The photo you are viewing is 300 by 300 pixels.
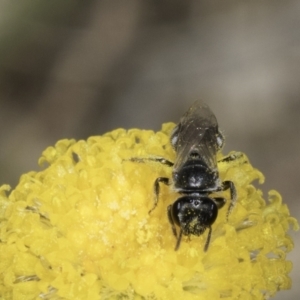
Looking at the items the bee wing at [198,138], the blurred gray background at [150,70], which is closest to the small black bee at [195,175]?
the bee wing at [198,138]

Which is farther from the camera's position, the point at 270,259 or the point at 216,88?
the point at 216,88

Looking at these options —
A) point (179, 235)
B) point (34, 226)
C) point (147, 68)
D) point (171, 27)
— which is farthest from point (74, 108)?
point (179, 235)

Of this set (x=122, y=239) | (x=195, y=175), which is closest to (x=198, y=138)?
(x=195, y=175)

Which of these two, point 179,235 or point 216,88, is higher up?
point 216,88

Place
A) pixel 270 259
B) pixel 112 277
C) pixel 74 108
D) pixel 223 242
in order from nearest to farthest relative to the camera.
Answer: pixel 112 277 → pixel 223 242 → pixel 270 259 → pixel 74 108

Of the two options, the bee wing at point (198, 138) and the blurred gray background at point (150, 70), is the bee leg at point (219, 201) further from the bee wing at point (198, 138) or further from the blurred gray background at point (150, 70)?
the blurred gray background at point (150, 70)

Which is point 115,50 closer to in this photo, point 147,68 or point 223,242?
point 147,68

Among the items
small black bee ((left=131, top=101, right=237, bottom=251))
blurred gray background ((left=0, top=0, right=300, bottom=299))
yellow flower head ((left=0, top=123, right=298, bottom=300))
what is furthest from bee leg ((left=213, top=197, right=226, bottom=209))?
blurred gray background ((left=0, top=0, right=300, bottom=299))

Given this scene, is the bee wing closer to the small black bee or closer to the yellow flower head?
the small black bee

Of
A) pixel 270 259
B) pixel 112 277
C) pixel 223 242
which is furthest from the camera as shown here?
pixel 270 259
